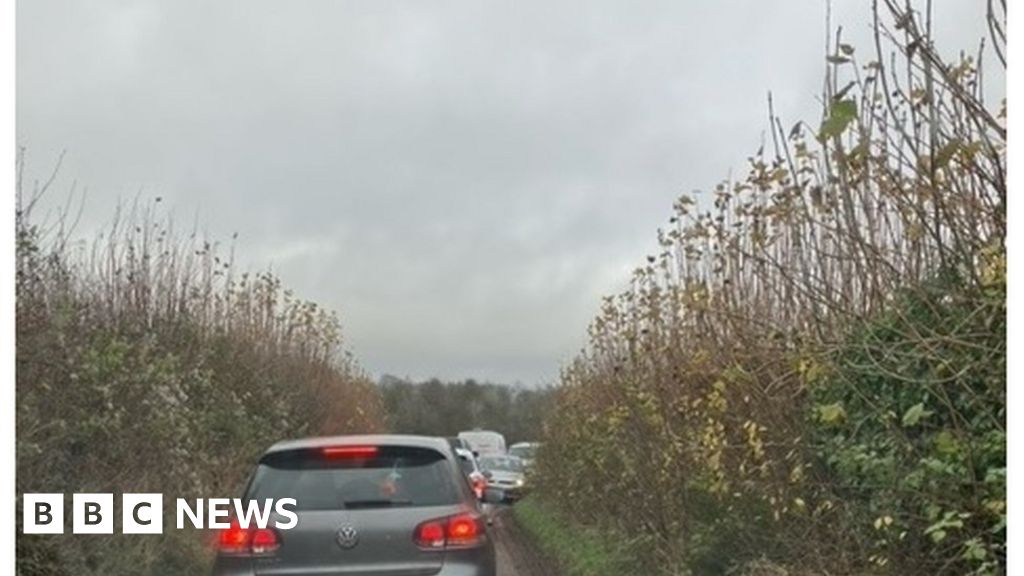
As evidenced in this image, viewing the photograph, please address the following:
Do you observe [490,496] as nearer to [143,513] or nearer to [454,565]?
[454,565]

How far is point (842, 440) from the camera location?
5.19 meters

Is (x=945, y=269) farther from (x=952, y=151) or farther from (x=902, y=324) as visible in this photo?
(x=952, y=151)

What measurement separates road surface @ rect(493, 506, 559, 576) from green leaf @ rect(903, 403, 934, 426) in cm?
386

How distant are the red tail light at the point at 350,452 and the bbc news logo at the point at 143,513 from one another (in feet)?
1.00

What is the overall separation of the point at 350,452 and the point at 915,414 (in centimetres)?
209

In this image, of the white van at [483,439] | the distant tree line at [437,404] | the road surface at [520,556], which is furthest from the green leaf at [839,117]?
the road surface at [520,556]

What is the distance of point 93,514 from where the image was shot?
15.3 feet

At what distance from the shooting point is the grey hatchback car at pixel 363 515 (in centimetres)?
489

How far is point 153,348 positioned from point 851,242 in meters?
4.15

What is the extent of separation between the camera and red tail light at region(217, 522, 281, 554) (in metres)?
4.85

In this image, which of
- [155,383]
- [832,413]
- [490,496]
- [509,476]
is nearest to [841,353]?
[832,413]

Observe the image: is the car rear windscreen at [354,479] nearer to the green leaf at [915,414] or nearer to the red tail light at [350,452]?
the red tail light at [350,452]

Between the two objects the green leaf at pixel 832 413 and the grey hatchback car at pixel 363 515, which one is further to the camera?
the grey hatchback car at pixel 363 515
